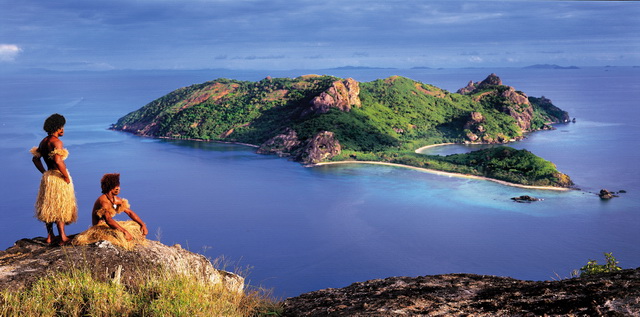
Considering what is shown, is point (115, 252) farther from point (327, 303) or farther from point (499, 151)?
point (499, 151)

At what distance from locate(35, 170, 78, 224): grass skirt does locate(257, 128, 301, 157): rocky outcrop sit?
128305mm

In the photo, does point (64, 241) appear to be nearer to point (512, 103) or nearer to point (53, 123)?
point (53, 123)

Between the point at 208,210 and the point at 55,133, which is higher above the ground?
the point at 55,133

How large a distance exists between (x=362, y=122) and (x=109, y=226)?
450ft

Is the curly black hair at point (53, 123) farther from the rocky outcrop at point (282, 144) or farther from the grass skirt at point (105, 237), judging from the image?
the rocky outcrop at point (282, 144)

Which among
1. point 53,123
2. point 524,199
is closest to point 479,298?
point 53,123

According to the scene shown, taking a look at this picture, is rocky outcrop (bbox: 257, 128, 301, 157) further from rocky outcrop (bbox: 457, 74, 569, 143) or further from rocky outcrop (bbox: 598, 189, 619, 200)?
rocky outcrop (bbox: 457, 74, 569, 143)

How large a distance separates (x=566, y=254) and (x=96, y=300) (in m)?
75.8

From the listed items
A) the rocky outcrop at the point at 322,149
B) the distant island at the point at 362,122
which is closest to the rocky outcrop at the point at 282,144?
the distant island at the point at 362,122

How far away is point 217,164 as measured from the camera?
133250 millimetres

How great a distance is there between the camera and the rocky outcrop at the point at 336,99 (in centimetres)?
14788

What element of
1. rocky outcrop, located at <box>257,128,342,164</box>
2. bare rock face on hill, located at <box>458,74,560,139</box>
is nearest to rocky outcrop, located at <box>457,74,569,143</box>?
bare rock face on hill, located at <box>458,74,560,139</box>

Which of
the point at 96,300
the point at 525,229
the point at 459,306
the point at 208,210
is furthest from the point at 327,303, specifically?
the point at 208,210

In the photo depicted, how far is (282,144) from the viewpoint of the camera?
14312cm
